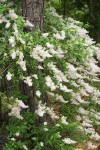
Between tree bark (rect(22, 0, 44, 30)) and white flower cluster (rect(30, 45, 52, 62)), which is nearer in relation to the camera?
white flower cluster (rect(30, 45, 52, 62))

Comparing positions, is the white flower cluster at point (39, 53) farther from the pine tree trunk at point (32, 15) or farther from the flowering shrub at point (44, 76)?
the pine tree trunk at point (32, 15)

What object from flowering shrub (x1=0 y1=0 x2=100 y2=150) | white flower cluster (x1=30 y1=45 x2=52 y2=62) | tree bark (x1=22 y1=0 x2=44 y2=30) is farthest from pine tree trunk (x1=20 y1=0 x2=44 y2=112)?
white flower cluster (x1=30 y1=45 x2=52 y2=62)

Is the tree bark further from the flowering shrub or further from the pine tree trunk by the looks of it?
the flowering shrub

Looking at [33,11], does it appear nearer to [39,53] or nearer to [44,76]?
[44,76]

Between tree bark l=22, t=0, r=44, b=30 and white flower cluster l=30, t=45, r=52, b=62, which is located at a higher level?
tree bark l=22, t=0, r=44, b=30

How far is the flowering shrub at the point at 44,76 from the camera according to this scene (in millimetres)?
7156

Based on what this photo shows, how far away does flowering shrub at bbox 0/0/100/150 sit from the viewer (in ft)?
23.5

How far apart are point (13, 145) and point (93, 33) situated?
9.46 metres

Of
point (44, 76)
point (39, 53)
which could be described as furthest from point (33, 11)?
point (39, 53)

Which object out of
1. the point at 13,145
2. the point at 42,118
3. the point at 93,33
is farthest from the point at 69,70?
the point at 93,33

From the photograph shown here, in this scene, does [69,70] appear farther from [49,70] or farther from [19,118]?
[19,118]

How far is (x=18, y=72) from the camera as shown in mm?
7246

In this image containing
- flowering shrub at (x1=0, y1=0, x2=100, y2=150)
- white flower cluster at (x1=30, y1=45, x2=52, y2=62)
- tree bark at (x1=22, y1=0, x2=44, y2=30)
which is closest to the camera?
white flower cluster at (x1=30, y1=45, x2=52, y2=62)

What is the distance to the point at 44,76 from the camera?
26.8ft
